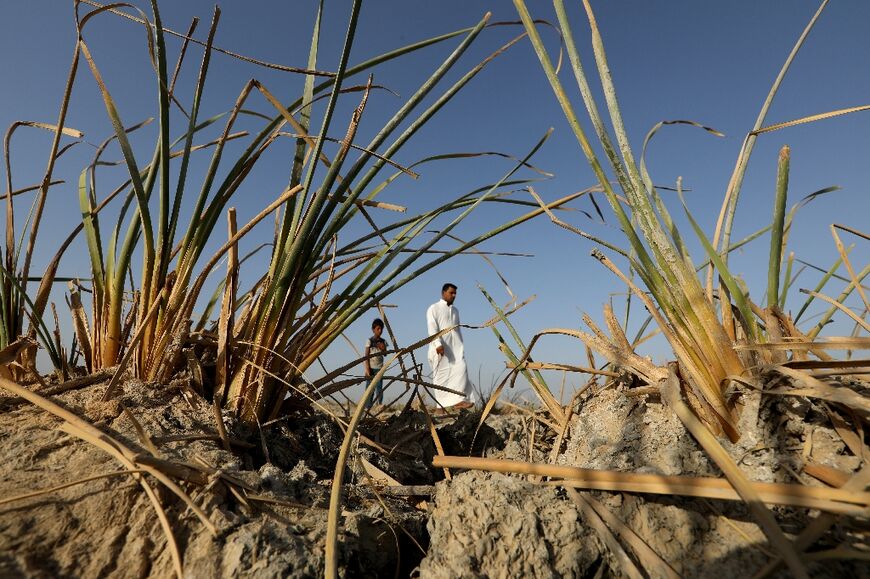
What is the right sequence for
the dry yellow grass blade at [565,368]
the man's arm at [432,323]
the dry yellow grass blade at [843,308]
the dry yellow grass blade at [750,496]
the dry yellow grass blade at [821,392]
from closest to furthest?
the dry yellow grass blade at [750,496], the dry yellow grass blade at [821,392], the dry yellow grass blade at [843,308], the dry yellow grass blade at [565,368], the man's arm at [432,323]

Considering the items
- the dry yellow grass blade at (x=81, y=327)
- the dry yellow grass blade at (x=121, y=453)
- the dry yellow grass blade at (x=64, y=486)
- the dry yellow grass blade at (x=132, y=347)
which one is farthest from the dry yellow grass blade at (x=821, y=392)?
the dry yellow grass blade at (x=81, y=327)

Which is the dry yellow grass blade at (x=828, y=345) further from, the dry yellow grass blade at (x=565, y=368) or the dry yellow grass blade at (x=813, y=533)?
the dry yellow grass blade at (x=565, y=368)

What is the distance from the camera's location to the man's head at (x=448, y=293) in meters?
5.51

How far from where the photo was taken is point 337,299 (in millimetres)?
1179

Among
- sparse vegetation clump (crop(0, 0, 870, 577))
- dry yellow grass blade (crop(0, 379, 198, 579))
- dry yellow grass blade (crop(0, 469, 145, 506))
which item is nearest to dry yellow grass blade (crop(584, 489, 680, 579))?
sparse vegetation clump (crop(0, 0, 870, 577))

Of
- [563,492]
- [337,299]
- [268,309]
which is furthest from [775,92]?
[268,309]

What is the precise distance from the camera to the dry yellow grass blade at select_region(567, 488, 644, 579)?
59cm

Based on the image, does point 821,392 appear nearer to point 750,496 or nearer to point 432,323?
point 750,496

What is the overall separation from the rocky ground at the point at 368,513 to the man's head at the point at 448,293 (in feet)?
15.0

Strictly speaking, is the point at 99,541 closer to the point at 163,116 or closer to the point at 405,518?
the point at 405,518

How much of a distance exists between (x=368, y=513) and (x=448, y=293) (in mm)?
4762

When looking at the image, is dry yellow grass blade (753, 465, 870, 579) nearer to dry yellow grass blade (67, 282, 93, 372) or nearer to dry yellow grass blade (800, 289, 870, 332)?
dry yellow grass blade (800, 289, 870, 332)

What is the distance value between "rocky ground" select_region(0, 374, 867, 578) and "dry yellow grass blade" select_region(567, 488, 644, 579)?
0.06 feet

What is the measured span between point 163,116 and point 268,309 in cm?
47
